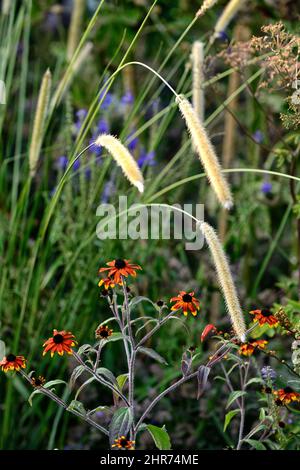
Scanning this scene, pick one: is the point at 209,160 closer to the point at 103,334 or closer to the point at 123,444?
the point at 103,334

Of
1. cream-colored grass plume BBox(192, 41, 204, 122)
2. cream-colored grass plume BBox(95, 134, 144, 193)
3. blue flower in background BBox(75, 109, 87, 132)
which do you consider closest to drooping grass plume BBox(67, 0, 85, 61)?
blue flower in background BBox(75, 109, 87, 132)

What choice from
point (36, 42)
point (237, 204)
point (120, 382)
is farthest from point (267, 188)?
point (36, 42)

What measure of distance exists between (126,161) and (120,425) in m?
0.53

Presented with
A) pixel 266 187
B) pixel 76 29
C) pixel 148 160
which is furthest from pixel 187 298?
pixel 76 29

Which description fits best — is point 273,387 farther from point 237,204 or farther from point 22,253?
point 237,204

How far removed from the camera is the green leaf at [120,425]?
1730 mm

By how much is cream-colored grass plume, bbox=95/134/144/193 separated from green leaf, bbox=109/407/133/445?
19.0 inches

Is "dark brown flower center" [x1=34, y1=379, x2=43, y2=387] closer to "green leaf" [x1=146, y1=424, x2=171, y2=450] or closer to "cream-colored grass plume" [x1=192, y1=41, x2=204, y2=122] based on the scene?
Result: "green leaf" [x1=146, y1=424, x2=171, y2=450]

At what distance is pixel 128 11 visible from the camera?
316 cm

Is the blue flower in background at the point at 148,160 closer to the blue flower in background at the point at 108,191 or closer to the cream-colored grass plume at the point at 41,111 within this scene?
the blue flower in background at the point at 108,191

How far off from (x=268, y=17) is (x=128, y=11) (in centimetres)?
52

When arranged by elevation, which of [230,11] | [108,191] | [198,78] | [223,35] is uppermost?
[223,35]

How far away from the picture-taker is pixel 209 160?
165 centimetres
